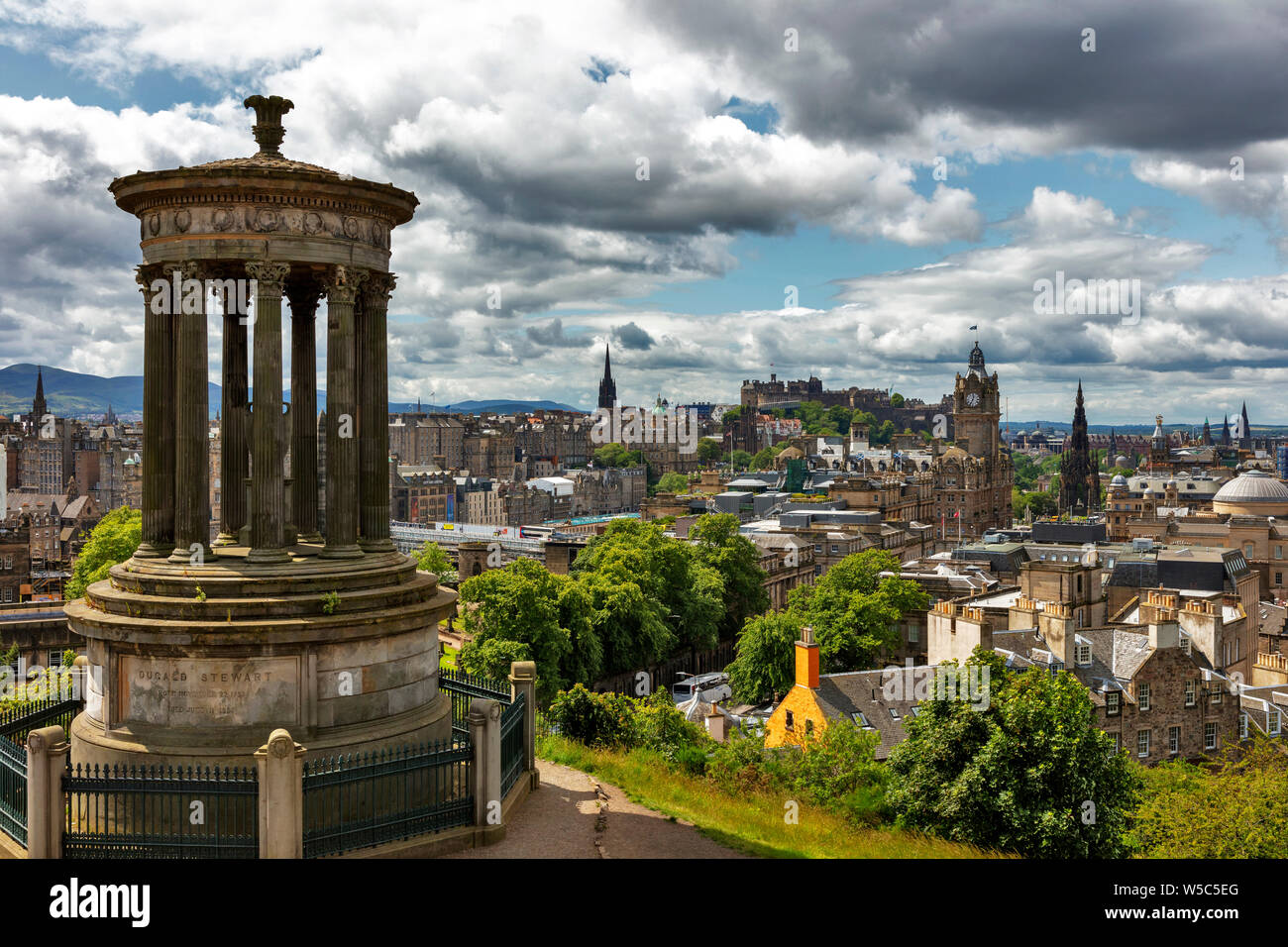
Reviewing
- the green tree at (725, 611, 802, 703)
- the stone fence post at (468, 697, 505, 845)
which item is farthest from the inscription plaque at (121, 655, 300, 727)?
the green tree at (725, 611, 802, 703)

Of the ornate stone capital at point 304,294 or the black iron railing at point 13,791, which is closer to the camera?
the black iron railing at point 13,791

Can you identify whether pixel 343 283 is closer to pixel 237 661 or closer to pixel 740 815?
pixel 237 661

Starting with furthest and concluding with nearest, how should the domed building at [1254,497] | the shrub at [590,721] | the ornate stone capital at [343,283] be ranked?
1. the domed building at [1254,497]
2. the shrub at [590,721]
3. the ornate stone capital at [343,283]

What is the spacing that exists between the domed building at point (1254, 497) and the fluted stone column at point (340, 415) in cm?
11534

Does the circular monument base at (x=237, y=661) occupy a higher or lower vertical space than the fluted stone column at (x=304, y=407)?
lower

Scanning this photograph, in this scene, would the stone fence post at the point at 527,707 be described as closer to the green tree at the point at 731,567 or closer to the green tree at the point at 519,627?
the green tree at the point at 519,627

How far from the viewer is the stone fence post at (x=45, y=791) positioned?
14.6 metres

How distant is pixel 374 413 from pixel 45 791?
804cm

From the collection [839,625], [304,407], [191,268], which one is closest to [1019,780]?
[304,407]

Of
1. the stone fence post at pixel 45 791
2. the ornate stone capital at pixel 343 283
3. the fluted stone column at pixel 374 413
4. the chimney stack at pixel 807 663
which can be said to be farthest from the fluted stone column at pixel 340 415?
the chimney stack at pixel 807 663

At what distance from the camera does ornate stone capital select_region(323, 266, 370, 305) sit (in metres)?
18.1

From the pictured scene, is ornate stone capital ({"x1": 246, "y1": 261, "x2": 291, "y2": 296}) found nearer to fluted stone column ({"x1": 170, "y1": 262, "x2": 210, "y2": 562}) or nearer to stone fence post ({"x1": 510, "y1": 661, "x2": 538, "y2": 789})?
fluted stone column ({"x1": 170, "y1": 262, "x2": 210, "y2": 562})

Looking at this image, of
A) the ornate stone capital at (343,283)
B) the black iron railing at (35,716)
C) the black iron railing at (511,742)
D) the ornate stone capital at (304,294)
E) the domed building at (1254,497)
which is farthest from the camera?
the domed building at (1254,497)
